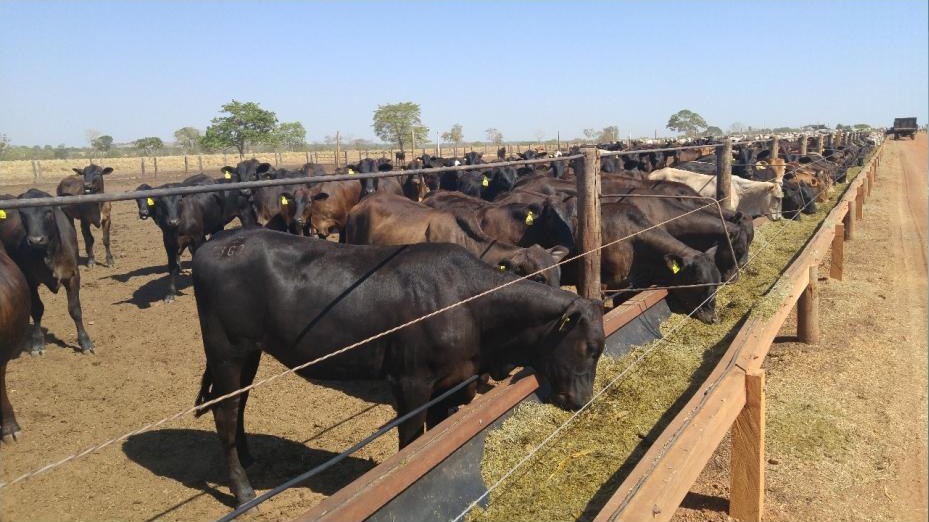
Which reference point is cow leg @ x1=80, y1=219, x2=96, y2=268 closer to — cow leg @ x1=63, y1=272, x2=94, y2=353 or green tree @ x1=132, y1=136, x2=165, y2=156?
cow leg @ x1=63, y1=272, x2=94, y2=353

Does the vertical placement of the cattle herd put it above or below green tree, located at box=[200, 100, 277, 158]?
below

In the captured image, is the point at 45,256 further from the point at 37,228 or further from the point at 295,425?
the point at 295,425

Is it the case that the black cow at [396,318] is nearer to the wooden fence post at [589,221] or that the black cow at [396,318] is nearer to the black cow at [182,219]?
the wooden fence post at [589,221]

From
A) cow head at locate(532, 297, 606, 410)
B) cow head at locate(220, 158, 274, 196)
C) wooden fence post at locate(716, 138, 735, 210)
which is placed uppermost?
cow head at locate(220, 158, 274, 196)

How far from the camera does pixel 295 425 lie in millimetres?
5656

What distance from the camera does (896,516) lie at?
3.82m

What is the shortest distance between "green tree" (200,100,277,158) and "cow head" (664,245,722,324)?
182ft

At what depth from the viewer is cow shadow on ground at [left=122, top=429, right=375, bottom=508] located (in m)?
4.65

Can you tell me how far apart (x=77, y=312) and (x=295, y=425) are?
161 inches

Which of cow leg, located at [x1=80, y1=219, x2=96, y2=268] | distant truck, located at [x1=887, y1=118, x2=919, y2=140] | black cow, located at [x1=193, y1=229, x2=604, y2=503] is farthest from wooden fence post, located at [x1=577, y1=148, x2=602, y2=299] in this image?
distant truck, located at [x1=887, y1=118, x2=919, y2=140]

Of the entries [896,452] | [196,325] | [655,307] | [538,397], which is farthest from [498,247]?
[196,325]

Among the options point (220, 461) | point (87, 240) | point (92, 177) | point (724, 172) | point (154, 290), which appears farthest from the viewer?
point (92, 177)

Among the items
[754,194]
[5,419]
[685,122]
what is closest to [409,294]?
[5,419]

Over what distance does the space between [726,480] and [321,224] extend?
10709mm
